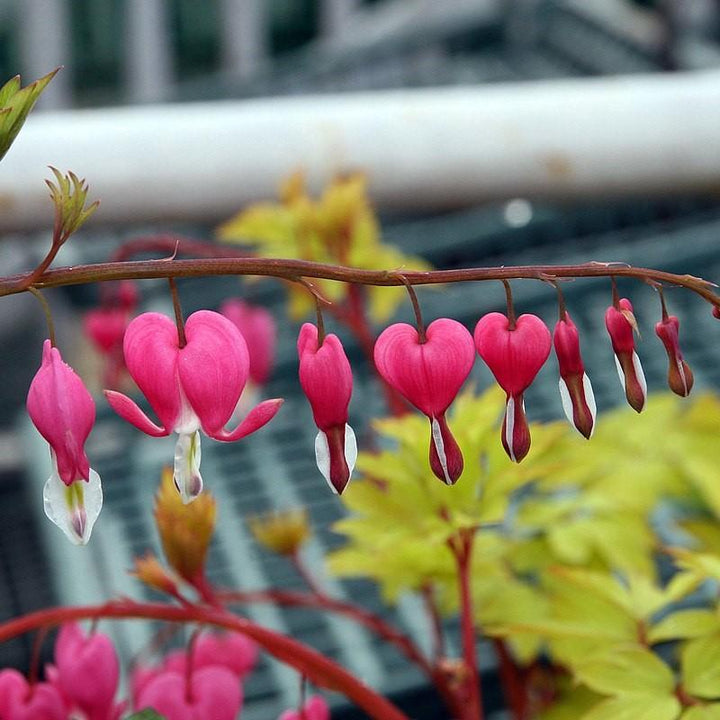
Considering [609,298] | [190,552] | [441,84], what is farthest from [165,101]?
[190,552]

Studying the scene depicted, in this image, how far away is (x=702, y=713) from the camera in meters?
0.59

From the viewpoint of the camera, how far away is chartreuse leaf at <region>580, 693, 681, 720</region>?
1.94 ft

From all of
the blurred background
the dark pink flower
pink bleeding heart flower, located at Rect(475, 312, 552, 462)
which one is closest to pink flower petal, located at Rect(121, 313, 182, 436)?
pink bleeding heart flower, located at Rect(475, 312, 552, 462)

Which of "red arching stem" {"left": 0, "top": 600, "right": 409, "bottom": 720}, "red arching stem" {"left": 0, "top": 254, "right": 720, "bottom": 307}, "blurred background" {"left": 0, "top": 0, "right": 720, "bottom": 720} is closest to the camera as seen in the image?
"red arching stem" {"left": 0, "top": 254, "right": 720, "bottom": 307}

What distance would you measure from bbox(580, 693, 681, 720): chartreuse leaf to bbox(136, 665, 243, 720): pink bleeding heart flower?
0.18 metres

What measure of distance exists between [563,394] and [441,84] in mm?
1582

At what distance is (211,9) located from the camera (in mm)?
4062

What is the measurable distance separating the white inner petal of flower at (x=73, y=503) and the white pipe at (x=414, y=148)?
61cm

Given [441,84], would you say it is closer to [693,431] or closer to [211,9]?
[693,431]

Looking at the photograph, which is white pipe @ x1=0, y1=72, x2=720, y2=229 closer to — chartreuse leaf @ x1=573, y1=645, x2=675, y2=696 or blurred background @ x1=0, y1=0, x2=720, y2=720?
blurred background @ x1=0, y1=0, x2=720, y2=720

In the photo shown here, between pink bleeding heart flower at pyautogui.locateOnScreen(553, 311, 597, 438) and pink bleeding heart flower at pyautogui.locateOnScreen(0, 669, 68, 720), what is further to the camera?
pink bleeding heart flower at pyautogui.locateOnScreen(0, 669, 68, 720)

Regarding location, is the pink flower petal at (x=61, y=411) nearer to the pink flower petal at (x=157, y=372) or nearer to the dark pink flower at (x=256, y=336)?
the pink flower petal at (x=157, y=372)

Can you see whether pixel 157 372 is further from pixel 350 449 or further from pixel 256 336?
pixel 256 336

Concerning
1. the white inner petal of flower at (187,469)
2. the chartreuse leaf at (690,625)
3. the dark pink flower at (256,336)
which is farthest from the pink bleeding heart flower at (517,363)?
the dark pink flower at (256,336)
